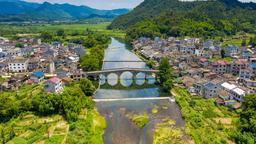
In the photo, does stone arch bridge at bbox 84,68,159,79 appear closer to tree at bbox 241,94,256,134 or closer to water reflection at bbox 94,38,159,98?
water reflection at bbox 94,38,159,98

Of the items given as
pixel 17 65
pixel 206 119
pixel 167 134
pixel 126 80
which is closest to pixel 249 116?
pixel 206 119

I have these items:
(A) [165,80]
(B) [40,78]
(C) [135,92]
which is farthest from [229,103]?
(B) [40,78]

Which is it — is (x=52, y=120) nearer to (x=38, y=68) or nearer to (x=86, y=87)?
(x=86, y=87)

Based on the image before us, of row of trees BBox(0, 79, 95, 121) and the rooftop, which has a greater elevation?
the rooftop

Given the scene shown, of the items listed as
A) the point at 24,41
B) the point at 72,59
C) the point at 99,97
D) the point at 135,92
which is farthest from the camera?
the point at 24,41

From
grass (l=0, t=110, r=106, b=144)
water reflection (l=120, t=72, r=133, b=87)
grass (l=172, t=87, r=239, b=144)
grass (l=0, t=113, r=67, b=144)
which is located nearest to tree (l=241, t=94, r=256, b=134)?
grass (l=172, t=87, r=239, b=144)

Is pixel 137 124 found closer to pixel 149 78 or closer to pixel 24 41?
pixel 149 78
